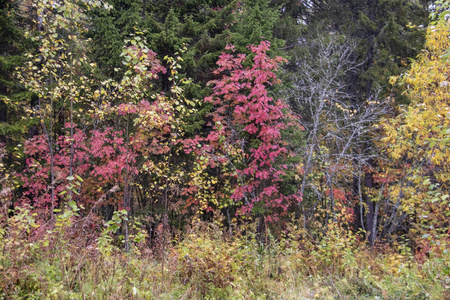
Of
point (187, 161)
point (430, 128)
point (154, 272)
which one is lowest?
point (154, 272)

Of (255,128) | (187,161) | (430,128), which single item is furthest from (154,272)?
(430,128)

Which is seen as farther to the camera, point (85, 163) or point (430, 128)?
point (85, 163)

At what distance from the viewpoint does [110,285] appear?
321 cm

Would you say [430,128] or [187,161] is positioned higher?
[430,128]

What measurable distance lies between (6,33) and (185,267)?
8.14 metres

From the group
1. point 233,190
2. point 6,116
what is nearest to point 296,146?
point 233,190

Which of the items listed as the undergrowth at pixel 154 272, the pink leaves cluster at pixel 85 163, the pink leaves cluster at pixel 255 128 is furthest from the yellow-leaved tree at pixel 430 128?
the pink leaves cluster at pixel 85 163

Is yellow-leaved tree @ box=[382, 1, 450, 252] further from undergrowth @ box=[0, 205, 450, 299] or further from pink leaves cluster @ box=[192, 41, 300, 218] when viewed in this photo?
pink leaves cluster @ box=[192, 41, 300, 218]

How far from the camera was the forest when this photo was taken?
391cm

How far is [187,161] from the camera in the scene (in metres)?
8.55

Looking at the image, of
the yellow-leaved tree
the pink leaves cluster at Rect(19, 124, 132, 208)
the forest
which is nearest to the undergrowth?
the forest

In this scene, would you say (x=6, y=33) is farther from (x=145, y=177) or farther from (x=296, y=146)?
(x=296, y=146)

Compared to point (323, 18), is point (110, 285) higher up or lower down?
lower down

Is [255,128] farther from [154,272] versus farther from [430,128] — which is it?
[154,272]
